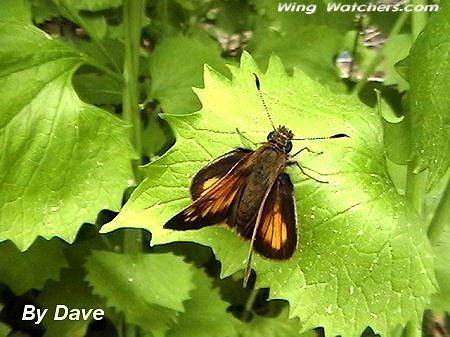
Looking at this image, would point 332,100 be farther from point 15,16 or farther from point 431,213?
point 15,16

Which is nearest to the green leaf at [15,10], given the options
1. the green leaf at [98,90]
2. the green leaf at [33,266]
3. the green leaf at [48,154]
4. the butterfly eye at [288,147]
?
the green leaf at [48,154]

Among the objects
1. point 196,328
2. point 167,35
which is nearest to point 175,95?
point 167,35

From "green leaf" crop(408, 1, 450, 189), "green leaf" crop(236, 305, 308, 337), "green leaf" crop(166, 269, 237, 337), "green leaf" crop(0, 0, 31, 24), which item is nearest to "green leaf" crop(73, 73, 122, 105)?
"green leaf" crop(0, 0, 31, 24)

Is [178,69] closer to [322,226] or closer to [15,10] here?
[15,10]

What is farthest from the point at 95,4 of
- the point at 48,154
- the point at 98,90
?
the point at 48,154

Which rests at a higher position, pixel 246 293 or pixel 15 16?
pixel 15 16

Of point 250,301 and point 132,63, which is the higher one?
point 132,63
